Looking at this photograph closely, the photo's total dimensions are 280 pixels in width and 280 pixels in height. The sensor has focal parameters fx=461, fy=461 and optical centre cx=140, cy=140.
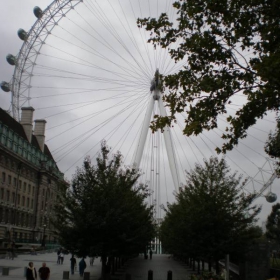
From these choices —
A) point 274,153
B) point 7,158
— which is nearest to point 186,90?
point 274,153

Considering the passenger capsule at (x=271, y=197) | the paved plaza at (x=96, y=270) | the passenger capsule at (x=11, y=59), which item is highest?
the passenger capsule at (x=11, y=59)

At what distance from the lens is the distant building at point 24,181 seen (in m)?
79.6

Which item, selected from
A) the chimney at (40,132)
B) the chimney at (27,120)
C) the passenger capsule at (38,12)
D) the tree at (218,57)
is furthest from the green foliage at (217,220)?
the chimney at (40,132)

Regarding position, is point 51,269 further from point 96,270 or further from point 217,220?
point 217,220

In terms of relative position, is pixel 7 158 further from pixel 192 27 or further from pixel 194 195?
pixel 192 27

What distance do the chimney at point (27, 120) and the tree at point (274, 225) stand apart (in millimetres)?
53646

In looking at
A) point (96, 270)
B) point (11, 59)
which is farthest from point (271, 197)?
point (11, 59)

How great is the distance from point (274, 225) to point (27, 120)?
2255 inches

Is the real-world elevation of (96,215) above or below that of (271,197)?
below

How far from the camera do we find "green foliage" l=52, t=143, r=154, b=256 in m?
27.2

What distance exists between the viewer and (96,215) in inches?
1086

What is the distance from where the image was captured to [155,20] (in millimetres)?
14445

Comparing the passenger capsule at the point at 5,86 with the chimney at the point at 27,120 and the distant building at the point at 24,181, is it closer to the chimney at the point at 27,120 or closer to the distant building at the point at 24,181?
the distant building at the point at 24,181

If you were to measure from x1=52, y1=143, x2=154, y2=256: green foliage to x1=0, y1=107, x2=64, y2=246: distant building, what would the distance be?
46.7 metres
